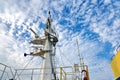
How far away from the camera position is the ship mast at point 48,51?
58.8ft

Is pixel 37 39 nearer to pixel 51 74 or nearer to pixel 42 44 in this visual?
pixel 42 44

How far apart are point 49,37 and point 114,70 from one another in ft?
41.0

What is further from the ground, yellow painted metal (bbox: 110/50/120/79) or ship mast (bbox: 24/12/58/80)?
ship mast (bbox: 24/12/58/80)

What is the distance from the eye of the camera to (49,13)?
24.5 m

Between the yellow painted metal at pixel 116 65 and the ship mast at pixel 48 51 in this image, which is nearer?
the yellow painted metal at pixel 116 65

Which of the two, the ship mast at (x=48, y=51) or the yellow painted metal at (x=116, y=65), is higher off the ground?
the ship mast at (x=48, y=51)

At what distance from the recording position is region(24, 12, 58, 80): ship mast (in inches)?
705

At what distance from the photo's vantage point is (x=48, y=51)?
64.8 feet

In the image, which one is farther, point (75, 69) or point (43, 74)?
point (43, 74)

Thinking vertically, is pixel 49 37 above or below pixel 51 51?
above

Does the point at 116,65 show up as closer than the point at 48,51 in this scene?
Yes

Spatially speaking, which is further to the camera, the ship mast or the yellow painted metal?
the ship mast

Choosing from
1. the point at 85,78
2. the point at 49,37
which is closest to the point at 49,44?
the point at 49,37

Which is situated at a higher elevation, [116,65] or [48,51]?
[48,51]
